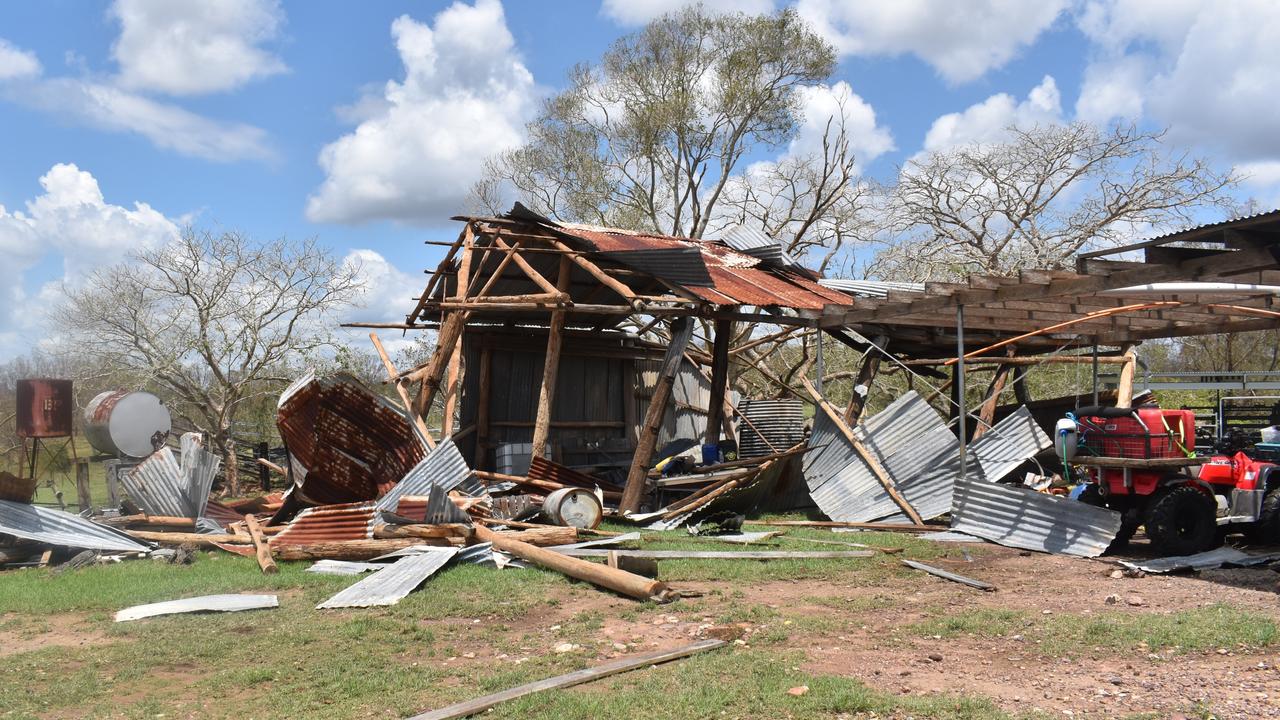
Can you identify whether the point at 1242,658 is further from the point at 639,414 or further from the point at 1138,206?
the point at 1138,206

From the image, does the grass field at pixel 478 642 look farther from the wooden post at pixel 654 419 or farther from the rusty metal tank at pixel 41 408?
the rusty metal tank at pixel 41 408

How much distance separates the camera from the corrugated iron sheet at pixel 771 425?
18.4 m

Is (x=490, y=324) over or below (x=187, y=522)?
over

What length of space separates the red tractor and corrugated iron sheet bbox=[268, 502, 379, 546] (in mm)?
7256

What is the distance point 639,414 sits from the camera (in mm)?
17344

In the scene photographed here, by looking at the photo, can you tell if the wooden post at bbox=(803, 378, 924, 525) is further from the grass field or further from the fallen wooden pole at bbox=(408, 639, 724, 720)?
the fallen wooden pole at bbox=(408, 639, 724, 720)

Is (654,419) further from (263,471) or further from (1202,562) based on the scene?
(263,471)

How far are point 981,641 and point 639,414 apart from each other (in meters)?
11.2

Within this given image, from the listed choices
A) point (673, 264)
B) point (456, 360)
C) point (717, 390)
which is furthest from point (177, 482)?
point (717, 390)

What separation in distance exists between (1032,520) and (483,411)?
882cm

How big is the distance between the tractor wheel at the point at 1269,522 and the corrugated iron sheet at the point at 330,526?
886 cm

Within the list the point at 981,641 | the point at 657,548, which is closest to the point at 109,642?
the point at 657,548

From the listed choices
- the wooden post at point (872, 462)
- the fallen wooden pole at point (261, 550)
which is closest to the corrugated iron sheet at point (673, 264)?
the wooden post at point (872, 462)

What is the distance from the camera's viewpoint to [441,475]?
11656 millimetres
